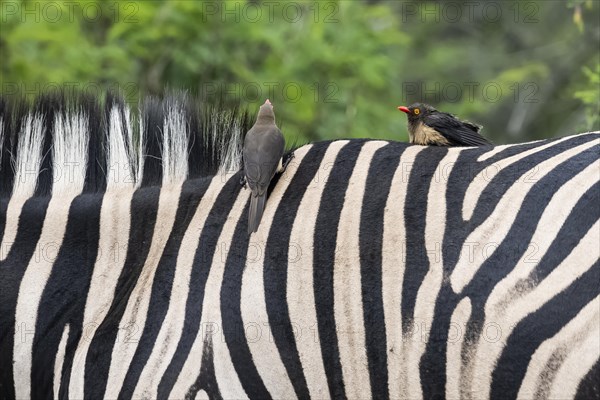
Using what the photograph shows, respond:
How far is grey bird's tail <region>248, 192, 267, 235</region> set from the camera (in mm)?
3736

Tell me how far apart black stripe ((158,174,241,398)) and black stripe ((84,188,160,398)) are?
22cm

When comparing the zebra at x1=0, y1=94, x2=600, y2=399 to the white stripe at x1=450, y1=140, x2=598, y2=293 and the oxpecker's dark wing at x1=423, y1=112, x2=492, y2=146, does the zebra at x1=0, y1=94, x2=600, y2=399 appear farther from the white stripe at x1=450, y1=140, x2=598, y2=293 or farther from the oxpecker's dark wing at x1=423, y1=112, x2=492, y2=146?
the oxpecker's dark wing at x1=423, y1=112, x2=492, y2=146

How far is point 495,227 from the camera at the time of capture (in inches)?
136

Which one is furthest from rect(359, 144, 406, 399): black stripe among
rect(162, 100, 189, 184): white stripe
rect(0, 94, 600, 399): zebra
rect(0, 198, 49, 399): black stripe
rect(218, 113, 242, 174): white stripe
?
rect(0, 198, 49, 399): black stripe

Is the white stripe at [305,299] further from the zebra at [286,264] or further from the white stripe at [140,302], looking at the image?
the white stripe at [140,302]

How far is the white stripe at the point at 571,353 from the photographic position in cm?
318

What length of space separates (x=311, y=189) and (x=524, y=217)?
35.0 inches

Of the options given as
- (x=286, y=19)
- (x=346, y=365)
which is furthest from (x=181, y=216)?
(x=286, y=19)

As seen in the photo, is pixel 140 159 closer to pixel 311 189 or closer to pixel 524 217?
pixel 311 189

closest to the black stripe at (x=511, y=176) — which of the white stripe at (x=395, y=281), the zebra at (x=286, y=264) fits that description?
the zebra at (x=286, y=264)

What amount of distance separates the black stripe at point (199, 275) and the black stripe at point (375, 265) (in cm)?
60

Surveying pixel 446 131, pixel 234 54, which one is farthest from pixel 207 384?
pixel 234 54

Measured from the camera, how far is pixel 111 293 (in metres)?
3.90

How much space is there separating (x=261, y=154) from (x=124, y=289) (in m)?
0.80
